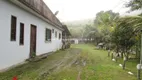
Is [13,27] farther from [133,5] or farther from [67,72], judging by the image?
[133,5]

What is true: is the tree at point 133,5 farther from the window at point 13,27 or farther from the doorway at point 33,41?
the window at point 13,27

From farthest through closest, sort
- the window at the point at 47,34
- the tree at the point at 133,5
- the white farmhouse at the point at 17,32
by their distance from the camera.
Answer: the window at the point at 47,34
the tree at the point at 133,5
the white farmhouse at the point at 17,32

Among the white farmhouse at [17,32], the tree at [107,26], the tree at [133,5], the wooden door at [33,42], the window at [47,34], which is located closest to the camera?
the white farmhouse at [17,32]

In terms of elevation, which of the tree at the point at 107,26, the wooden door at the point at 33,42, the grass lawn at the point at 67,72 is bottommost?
the grass lawn at the point at 67,72

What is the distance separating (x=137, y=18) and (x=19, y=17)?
6.11 metres

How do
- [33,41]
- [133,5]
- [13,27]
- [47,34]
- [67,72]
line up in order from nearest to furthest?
[67,72] → [13,27] → [33,41] → [133,5] → [47,34]

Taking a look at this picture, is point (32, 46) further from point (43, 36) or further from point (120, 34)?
point (120, 34)

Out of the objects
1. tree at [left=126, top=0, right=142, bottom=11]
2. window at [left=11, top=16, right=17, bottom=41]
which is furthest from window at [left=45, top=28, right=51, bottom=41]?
tree at [left=126, top=0, right=142, bottom=11]

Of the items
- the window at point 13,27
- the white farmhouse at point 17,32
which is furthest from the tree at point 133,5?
the window at point 13,27

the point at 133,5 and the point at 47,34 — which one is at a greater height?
the point at 133,5

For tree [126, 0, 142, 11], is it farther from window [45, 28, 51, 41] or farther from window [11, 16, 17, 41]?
window [11, 16, 17, 41]

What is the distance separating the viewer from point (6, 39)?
305 inches

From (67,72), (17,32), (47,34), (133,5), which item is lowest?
(67,72)

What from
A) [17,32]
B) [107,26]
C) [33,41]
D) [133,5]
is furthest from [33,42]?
[107,26]
